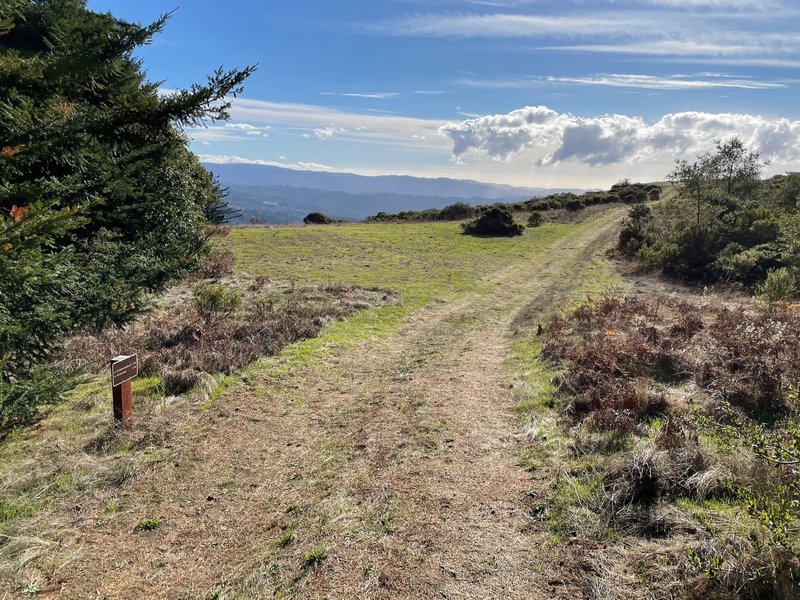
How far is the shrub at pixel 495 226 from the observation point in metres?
39.3

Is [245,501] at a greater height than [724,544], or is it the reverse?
[724,544]

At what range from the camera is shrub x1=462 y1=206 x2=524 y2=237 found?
1548 inches

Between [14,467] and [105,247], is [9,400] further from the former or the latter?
[105,247]

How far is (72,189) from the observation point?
20.7 feet

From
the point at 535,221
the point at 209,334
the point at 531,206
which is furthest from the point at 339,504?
the point at 531,206

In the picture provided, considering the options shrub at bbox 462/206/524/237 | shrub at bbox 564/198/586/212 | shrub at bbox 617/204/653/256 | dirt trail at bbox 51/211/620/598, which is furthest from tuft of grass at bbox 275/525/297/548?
shrub at bbox 564/198/586/212

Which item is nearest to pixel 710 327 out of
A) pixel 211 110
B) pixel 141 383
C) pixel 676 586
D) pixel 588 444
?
pixel 588 444

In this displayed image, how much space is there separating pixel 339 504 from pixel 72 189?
5571 millimetres

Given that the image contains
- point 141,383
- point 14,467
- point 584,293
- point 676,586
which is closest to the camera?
point 676,586

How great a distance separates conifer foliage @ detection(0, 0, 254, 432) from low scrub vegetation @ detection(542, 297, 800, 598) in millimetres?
5977

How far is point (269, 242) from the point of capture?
33094 millimetres

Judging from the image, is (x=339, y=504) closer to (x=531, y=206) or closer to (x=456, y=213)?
(x=456, y=213)

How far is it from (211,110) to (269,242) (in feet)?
89.9

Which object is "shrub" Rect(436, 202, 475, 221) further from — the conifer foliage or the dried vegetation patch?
the conifer foliage
